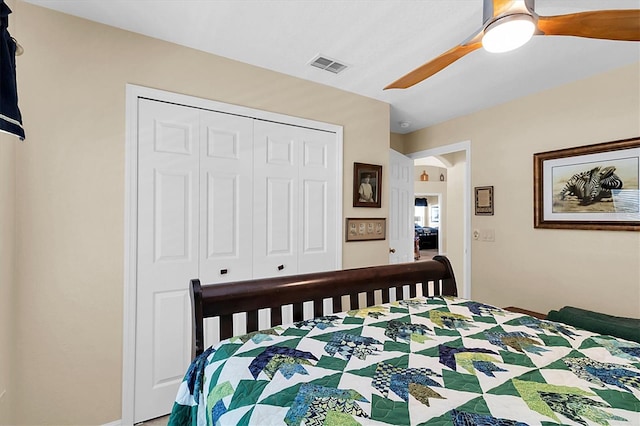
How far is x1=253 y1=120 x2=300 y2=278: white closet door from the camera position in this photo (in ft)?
8.27

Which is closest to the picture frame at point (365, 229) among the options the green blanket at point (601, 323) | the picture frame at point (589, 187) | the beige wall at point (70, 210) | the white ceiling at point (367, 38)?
the white ceiling at point (367, 38)

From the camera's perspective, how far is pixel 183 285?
7.23ft

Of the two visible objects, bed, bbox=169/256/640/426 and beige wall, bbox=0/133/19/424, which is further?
beige wall, bbox=0/133/19/424

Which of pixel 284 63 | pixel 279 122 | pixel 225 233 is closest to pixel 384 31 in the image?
pixel 284 63

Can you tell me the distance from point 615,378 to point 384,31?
79.2 inches

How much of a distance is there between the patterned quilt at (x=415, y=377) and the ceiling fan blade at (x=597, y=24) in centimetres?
124

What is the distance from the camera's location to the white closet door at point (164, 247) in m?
2.07

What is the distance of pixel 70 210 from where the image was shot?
1.87 meters

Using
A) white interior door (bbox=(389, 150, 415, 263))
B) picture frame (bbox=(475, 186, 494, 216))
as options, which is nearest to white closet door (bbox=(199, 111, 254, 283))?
white interior door (bbox=(389, 150, 415, 263))

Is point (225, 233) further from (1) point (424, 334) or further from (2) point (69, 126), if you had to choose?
(1) point (424, 334)

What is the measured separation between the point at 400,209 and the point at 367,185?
91 centimetres

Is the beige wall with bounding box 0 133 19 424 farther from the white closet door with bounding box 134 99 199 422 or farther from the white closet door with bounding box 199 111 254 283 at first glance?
the white closet door with bounding box 199 111 254 283

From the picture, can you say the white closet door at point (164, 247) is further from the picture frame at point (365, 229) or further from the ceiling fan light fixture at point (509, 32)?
the ceiling fan light fixture at point (509, 32)

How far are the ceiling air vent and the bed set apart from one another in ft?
5.52
